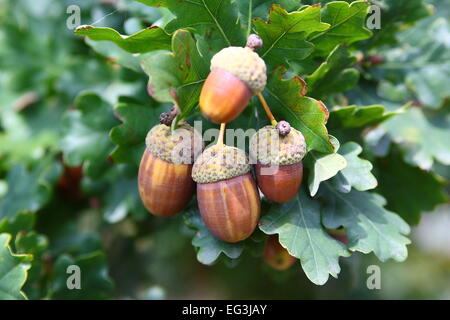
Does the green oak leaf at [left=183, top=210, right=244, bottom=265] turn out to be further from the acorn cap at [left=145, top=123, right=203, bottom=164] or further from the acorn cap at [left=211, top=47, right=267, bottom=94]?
the acorn cap at [left=211, top=47, right=267, bottom=94]

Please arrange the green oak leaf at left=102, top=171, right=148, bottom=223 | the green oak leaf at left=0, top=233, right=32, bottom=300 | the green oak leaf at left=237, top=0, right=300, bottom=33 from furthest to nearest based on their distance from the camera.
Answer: the green oak leaf at left=102, top=171, right=148, bottom=223 → the green oak leaf at left=0, top=233, right=32, bottom=300 → the green oak leaf at left=237, top=0, right=300, bottom=33

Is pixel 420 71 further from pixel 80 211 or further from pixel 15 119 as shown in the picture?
pixel 15 119

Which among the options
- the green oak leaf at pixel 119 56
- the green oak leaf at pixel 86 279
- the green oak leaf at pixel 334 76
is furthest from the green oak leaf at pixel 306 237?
the green oak leaf at pixel 86 279

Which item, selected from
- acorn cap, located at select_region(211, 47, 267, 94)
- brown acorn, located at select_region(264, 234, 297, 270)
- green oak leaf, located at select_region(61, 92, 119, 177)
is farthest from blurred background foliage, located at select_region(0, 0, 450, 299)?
acorn cap, located at select_region(211, 47, 267, 94)

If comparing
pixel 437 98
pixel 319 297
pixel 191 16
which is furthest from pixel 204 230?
pixel 319 297

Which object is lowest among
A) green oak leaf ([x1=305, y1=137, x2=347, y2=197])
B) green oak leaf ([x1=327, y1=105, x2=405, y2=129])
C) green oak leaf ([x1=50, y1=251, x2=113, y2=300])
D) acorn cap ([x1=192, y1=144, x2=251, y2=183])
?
green oak leaf ([x1=50, y1=251, x2=113, y2=300])

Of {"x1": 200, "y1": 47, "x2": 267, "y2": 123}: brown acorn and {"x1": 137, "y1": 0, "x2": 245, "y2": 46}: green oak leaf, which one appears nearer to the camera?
{"x1": 200, "y1": 47, "x2": 267, "y2": 123}: brown acorn
